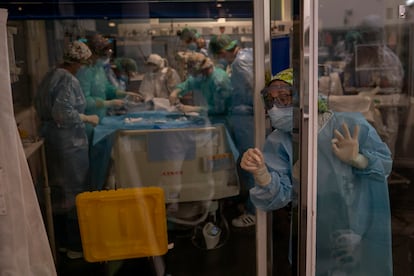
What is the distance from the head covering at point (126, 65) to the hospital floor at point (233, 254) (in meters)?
1.15

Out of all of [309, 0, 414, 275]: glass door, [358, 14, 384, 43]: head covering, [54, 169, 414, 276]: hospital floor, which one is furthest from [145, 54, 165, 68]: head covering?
[358, 14, 384, 43]: head covering

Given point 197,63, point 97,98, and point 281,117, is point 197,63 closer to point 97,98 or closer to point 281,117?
point 97,98

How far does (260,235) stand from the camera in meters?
1.38

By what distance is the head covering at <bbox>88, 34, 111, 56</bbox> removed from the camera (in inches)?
109

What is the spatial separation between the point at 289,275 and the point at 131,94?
6.50 feet

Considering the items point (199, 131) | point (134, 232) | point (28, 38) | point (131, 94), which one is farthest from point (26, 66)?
point (134, 232)

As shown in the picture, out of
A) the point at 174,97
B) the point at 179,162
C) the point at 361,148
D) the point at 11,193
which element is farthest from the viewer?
the point at 174,97

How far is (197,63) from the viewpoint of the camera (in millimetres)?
3027

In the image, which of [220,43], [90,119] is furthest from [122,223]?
[220,43]

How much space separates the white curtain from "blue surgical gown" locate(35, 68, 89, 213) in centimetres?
142

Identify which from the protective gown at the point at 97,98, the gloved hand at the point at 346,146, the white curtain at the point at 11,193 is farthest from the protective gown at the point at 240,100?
the white curtain at the point at 11,193

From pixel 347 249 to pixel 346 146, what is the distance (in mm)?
392

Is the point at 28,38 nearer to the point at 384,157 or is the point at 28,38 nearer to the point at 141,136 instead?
the point at 141,136

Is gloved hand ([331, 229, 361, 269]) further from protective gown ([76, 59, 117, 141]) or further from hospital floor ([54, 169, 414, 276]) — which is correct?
protective gown ([76, 59, 117, 141])
